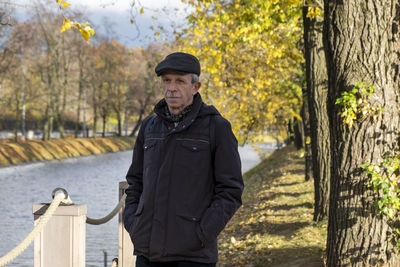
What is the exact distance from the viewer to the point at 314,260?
287 inches

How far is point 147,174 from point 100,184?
23574 mm

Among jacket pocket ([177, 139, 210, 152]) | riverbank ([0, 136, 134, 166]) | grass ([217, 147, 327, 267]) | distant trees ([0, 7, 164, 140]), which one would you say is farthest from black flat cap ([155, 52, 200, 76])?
riverbank ([0, 136, 134, 166])

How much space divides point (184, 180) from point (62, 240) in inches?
69.8

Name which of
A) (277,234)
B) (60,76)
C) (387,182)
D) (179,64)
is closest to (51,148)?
(60,76)

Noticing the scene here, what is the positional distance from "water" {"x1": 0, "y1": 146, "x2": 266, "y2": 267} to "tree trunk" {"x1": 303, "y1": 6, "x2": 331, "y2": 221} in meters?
4.59

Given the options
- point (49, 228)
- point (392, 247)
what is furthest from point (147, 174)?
point (392, 247)

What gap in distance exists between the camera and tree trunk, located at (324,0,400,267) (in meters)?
5.41

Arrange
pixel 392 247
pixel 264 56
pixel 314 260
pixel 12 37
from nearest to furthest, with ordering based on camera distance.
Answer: pixel 392 247
pixel 314 260
pixel 264 56
pixel 12 37

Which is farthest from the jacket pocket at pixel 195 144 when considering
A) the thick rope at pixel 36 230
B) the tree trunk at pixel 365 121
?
the tree trunk at pixel 365 121

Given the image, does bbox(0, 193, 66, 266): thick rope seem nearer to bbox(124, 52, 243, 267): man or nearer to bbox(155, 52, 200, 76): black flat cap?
bbox(124, 52, 243, 267): man

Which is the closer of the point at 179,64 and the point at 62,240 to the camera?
the point at 179,64

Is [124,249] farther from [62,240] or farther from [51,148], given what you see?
[51,148]

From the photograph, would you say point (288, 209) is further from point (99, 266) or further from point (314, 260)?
point (314, 260)

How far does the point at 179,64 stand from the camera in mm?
3336
